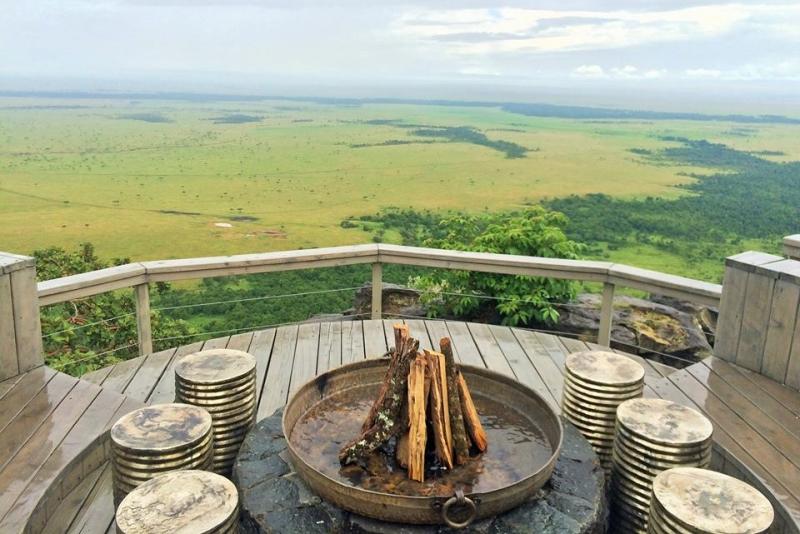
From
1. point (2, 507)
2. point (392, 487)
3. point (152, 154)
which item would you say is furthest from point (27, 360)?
point (152, 154)

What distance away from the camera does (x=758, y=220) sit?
3394 centimetres

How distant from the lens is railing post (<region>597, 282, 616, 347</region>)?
4207mm

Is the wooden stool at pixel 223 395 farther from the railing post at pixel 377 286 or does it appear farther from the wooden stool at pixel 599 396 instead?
the railing post at pixel 377 286

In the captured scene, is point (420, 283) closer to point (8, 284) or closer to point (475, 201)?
point (8, 284)

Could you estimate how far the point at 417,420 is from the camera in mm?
2324

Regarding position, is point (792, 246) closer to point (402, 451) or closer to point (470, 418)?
point (470, 418)

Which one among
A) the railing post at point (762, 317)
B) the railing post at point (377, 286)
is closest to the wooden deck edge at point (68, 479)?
the railing post at point (377, 286)

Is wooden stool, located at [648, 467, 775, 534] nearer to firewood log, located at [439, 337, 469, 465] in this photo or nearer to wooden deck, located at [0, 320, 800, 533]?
wooden deck, located at [0, 320, 800, 533]

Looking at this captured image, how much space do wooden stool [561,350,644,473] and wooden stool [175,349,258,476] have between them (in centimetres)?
136

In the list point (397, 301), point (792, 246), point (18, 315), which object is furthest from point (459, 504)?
point (397, 301)

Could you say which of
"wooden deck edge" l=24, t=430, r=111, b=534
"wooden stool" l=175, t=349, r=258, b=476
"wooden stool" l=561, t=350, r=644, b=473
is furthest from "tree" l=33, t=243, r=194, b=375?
"wooden stool" l=561, t=350, r=644, b=473

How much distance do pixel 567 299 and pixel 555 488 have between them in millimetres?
4282

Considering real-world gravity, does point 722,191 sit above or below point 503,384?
below

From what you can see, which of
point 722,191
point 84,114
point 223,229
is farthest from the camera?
point 84,114
